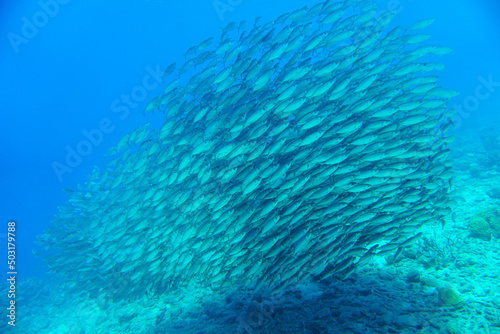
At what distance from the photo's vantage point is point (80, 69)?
64188 millimetres

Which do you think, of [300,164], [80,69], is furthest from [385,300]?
[80,69]

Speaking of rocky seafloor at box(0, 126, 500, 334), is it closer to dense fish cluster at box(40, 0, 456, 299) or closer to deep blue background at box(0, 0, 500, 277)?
dense fish cluster at box(40, 0, 456, 299)

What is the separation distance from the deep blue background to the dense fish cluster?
4520 cm

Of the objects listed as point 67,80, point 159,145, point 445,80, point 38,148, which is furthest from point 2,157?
point 445,80

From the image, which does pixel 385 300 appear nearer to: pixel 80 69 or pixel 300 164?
pixel 300 164

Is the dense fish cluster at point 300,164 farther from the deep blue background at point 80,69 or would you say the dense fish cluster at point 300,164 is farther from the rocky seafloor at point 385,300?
the deep blue background at point 80,69

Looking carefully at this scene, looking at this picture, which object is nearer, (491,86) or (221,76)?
(221,76)

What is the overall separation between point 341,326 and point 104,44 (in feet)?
263

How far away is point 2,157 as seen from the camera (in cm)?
5725

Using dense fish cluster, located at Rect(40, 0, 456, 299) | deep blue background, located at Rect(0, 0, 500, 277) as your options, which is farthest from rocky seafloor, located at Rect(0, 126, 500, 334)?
deep blue background, located at Rect(0, 0, 500, 277)

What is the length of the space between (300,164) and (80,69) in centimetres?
7763

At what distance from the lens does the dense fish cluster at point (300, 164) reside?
4.54 m

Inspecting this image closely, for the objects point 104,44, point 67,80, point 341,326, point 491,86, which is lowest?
point 341,326

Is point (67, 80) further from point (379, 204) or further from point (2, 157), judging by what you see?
point (379, 204)
